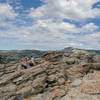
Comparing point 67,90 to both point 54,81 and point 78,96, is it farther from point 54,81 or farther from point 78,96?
point 54,81

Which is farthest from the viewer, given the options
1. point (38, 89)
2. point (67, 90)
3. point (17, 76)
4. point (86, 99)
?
point (17, 76)

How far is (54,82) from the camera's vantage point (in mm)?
31578

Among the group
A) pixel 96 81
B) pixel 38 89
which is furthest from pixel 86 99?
pixel 38 89

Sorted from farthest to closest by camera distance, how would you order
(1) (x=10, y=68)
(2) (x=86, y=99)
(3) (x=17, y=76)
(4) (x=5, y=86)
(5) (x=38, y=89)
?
(1) (x=10, y=68), (3) (x=17, y=76), (4) (x=5, y=86), (5) (x=38, y=89), (2) (x=86, y=99)

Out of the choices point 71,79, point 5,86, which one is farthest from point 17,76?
point 71,79

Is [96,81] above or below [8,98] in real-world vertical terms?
above

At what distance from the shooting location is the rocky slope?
25359 millimetres

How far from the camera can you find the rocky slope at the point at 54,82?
25.4m

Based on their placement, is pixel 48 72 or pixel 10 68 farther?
pixel 10 68

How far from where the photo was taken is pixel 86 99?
22875 millimetres

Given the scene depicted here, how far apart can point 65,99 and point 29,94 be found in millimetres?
7029

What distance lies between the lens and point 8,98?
27.8m

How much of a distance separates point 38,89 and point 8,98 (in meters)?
5.01

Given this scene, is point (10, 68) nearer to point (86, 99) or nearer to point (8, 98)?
point (8, 98)
